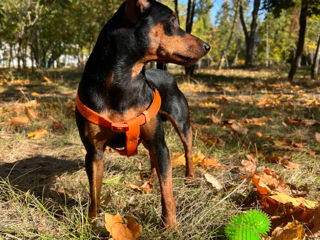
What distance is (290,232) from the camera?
67.8 inches

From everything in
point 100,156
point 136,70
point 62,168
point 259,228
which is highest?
point 136,70

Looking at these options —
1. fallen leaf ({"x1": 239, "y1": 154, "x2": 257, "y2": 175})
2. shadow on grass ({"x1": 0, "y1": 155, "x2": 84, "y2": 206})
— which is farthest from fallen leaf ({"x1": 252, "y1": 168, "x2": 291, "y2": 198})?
shadow on grass ({"x1": 0, "y1": 155, "x2": 84, "y2": 206})

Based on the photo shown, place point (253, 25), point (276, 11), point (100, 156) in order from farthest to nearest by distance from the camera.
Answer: point (253, 25), point (276, 11), point (100, 156)

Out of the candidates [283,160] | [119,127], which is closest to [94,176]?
[119,127]

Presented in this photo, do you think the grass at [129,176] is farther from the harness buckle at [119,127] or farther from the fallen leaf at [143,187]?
the harness buckle at [119,127]

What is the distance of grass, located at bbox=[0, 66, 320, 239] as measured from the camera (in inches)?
82.7

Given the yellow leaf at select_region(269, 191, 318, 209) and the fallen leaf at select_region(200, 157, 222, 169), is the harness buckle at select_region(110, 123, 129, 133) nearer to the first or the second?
the yellow leaf at select_region(269, 191, 318, 209)

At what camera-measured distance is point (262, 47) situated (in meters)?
48.8

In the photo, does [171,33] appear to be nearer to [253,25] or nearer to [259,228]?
[259,228]

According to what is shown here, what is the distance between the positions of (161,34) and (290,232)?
5.20 feet

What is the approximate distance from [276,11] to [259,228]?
11803 millimetres

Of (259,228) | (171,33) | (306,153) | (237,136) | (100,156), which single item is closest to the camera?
(259,228)

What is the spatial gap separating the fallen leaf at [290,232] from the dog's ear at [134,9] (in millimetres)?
1731

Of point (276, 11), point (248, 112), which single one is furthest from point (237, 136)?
point (276, 11)
